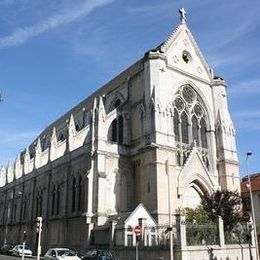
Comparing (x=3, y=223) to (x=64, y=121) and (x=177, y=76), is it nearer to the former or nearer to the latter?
(x=64, y=121)

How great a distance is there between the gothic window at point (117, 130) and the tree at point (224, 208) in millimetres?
11916

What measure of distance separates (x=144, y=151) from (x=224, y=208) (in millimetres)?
9449

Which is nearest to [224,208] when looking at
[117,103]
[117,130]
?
[117,130]

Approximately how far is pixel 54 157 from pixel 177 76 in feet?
60.3

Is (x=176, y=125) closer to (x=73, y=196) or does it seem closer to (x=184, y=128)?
(x=184, y=128)

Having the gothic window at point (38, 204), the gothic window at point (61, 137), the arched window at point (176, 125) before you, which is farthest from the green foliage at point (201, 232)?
the gothic window at point (61, 137)

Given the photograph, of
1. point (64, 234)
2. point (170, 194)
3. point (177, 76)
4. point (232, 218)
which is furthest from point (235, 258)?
point (177, 76)

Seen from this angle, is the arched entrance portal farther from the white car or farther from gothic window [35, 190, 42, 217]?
gothic window [35, 190, 42, 217]

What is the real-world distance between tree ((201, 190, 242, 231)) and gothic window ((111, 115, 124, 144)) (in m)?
11.9

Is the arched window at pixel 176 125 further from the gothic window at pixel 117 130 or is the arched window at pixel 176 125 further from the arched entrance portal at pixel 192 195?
the gothic window at pixel 117 130

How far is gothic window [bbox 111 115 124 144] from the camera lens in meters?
44.9

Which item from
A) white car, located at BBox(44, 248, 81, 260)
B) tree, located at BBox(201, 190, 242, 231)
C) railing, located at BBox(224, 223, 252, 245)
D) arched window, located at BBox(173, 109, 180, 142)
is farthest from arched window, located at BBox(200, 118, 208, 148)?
white car, located at BBox(44, 248, 81, 260)

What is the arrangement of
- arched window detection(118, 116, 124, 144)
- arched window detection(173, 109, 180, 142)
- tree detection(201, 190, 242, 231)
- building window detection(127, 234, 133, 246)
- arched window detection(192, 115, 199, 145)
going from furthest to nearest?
arched window detection(192, 115, 199, 145) → arched window detection(118, 116, 124, 144) → arched window detection(173, 109, 180, 142) → tree detection(201, 190, 242, 231) → building window detection(127, 234, 133, 246)

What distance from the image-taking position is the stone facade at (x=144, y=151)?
128ft
